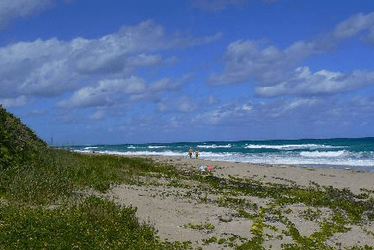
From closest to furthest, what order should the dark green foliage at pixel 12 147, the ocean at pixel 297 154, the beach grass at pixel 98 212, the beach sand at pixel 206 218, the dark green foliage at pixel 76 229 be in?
the dark green foliage at pixel 76 229
the beach grass at pixel 98 212
the beach sand at pixel 206 218
the dark green foliage at pixel 12 147
the ocean at pixel 297 154

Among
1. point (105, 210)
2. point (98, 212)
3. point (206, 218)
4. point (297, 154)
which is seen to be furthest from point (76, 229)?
point (297, 154)

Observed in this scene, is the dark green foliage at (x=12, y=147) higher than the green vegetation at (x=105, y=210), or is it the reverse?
the dark green foliage at (x=12, y=147)

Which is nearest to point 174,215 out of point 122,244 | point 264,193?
point 122,244

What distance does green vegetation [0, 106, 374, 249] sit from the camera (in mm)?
10562

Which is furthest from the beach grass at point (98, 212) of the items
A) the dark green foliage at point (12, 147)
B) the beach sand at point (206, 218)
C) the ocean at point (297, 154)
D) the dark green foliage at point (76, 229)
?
the ocean at point (297, 154)

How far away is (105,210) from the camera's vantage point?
12.5 metres

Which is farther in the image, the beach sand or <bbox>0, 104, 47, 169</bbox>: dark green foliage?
<bbox>0, 104, 47, 169</bbox>: dark green foliage

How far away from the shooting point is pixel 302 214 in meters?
17.2

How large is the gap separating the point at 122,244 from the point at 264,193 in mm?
13145

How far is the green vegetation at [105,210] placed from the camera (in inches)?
416

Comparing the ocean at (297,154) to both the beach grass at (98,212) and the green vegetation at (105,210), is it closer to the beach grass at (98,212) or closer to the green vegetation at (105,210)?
the green vegetation at (105,210)

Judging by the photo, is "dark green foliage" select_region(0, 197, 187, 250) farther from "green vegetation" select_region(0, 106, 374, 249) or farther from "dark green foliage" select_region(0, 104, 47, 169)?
"dark green foliage" select_region(0, 104, 47, 169)

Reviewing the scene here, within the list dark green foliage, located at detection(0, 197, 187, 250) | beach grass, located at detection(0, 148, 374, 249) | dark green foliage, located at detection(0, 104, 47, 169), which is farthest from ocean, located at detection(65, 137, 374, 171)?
dark green foliage, located at detection(0, 197, 187, 250)

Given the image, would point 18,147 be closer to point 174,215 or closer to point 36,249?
point 174,215
